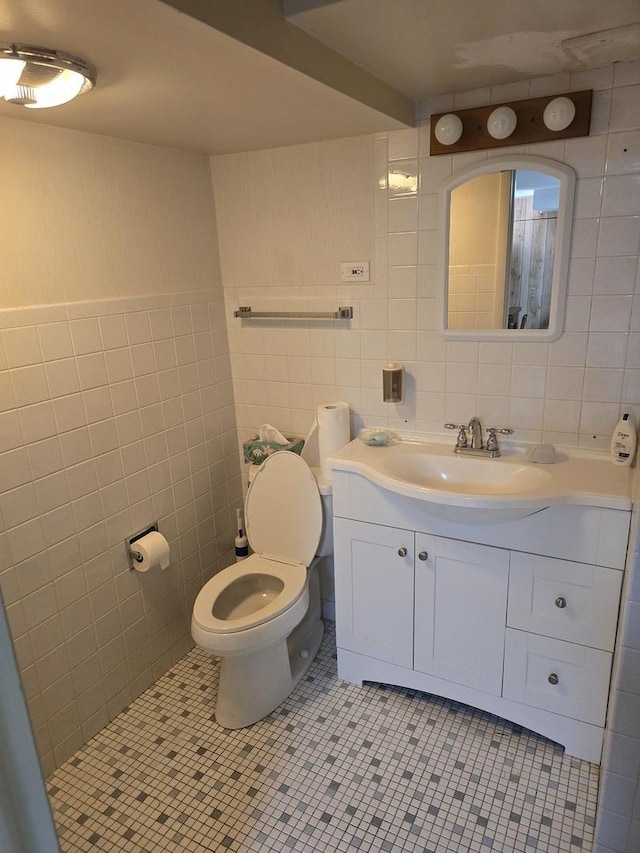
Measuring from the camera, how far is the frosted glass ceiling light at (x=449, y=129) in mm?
1832

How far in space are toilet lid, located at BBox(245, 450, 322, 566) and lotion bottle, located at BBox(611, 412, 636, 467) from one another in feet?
3.47

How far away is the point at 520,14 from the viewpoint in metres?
1.26

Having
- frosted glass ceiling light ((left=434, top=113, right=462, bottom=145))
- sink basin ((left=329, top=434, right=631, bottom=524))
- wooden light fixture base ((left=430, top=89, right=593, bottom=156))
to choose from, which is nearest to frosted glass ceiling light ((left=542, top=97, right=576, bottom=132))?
wooden light fixture base ((left=430, top=89, right=593, bottom=156))

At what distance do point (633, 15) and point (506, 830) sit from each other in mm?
2168

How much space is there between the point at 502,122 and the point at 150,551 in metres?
1.90

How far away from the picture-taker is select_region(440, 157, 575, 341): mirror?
5.91ft

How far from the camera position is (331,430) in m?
2.25

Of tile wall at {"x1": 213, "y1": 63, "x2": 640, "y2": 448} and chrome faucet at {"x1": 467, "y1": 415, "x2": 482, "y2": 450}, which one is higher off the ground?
tile wall at {"x1": 213, "y1": 63, "x2": 640, "y2": 448}

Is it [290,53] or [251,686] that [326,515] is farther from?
[290,53]

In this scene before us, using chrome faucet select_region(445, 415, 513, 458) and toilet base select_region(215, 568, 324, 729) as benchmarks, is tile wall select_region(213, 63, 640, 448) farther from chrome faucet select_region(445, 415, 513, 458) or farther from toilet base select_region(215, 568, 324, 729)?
toilet base select_region(215, 568, 324, 729)

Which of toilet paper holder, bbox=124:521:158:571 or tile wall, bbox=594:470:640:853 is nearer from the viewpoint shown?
tile wall, bbox=594:470:640:853

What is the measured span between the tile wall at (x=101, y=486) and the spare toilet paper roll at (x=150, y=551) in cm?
6

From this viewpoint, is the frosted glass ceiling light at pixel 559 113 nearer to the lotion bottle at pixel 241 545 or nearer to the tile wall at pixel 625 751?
the tile wall at pixel 625 751

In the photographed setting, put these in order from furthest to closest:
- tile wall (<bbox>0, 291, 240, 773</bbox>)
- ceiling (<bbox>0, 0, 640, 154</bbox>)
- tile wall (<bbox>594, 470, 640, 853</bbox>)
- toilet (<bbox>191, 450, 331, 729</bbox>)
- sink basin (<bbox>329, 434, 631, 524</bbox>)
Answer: toilet (<bbox>191, 450, 331, 729</bbox>), tile wall (<bbox>0, 291, 240, 773</bbox>), sink basin (<bbox>329, 434, 631, 524</bbox>), tile wall (<bbox>594, 470, 640, 853</bbox>), ceiling (<bbox>0, 0, 640, 154</bbox>)
